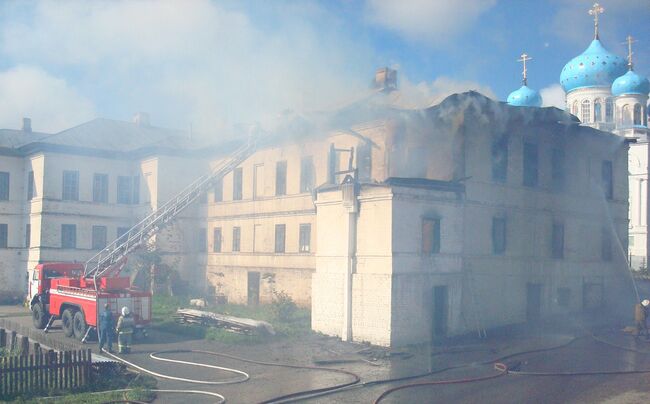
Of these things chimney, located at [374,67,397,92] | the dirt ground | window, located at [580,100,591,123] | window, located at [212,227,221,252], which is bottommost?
the dirt ground

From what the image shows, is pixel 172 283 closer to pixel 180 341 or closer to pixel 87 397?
pixel 180 341

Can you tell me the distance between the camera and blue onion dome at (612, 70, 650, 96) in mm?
58125

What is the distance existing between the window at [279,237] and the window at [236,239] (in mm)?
3749

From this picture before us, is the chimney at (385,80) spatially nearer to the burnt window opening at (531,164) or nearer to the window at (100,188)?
the burnt window opening at (531,164)

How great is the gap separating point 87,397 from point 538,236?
2089cm

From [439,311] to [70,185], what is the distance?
2677 centimetres

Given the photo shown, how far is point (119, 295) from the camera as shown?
71.2ft

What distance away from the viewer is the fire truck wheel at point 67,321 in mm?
22938

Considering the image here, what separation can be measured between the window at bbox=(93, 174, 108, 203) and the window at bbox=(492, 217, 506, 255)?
86.3ft

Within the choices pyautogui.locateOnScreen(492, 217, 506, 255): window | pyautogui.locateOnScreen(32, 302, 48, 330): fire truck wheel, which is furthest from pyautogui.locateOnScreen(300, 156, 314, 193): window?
A: pyautogui.locateOnScreen(32, 302, 48, 330): fire truck wheel

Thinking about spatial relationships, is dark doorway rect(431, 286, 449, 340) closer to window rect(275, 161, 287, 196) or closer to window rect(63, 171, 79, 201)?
window rect(275, 161, 287, 196)

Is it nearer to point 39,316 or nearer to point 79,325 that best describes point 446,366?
point 79,325

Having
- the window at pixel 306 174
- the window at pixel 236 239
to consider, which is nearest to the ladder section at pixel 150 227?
the window at pixel 306 174

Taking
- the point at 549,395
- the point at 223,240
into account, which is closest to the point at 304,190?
the point at 223,240
